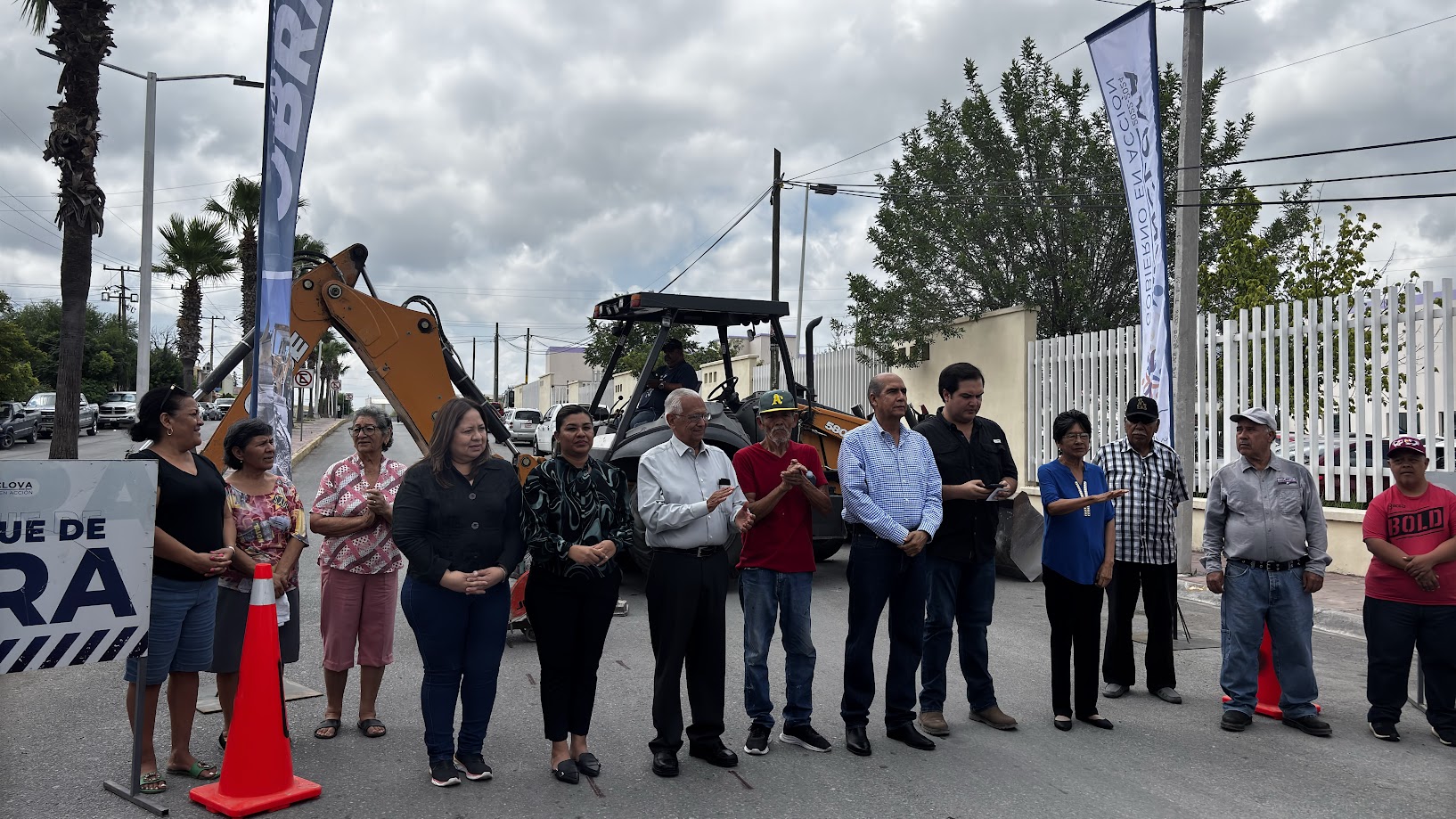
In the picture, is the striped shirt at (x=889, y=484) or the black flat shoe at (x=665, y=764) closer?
the black flat shoe at (x=665, y=764)

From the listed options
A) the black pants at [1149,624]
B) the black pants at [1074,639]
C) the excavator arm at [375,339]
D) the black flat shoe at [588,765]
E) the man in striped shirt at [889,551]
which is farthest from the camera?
the excavator arm at [375,339]

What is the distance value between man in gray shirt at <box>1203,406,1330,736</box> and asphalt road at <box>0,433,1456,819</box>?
238mm

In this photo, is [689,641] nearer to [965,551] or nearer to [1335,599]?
[965,551]

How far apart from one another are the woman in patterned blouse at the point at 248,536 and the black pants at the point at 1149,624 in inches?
181

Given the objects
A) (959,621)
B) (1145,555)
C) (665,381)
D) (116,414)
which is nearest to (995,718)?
(959,621)

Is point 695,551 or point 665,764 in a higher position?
point 695,551

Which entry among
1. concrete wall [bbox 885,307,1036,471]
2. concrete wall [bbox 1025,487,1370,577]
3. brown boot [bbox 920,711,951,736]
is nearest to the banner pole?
brown boot [bbox 920,711,951,736]

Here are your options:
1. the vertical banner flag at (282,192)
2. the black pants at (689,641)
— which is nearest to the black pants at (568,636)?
the black pants at (689,641)

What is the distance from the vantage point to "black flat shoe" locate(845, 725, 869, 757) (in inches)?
202

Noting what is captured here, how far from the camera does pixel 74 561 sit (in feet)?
13.8

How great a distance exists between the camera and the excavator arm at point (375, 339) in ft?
23.5

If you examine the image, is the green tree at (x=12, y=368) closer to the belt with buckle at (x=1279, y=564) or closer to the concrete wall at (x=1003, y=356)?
the concrete wall at (x=1003, y=356)

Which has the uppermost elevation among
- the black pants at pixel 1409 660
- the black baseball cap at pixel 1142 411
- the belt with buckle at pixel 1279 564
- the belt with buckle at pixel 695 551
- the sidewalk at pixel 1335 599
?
the black baseball cap at pixel 1142 411

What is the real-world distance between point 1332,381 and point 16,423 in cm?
3533
